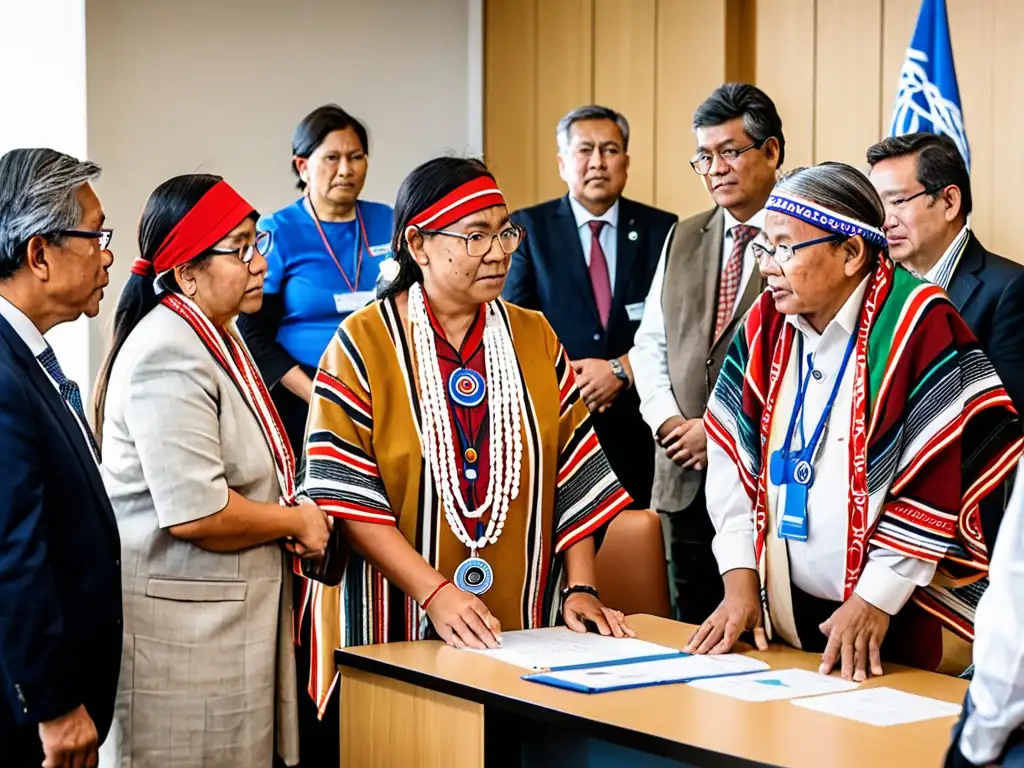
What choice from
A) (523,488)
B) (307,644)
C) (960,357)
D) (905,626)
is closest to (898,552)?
(905,626)

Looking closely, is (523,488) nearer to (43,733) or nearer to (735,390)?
(735,390)

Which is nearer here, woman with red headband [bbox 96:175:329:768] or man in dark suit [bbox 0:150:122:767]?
man in dark suit [bbox 0:150:122:767]

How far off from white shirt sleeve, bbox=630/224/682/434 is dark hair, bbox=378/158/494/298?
114cm

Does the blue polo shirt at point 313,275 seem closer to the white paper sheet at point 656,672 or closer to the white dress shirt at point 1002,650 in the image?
the white paper sheet at point 656,672

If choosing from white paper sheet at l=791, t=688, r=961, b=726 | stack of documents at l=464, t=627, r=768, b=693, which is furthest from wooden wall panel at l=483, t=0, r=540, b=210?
white paper sheet at l=791, t=688, r=961, b=726

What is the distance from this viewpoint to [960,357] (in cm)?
240

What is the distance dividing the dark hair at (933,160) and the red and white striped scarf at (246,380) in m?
1.88

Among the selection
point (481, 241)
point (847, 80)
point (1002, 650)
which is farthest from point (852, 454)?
point (847, 80)

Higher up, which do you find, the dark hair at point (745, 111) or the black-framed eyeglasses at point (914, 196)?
the dark hair at point (745, 111)

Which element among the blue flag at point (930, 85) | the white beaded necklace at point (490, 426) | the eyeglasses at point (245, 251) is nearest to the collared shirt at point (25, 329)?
the eyeglasses at point (245, 251)

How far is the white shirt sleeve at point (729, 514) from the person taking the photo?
2.58 m

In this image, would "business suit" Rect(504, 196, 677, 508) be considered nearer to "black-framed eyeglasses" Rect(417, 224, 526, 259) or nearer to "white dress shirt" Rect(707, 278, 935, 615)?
"black-framed eyeglasses" Rect(417, 224, 526, 259)

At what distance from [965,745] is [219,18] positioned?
16.8ft

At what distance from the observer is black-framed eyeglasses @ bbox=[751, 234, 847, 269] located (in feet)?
8.21
